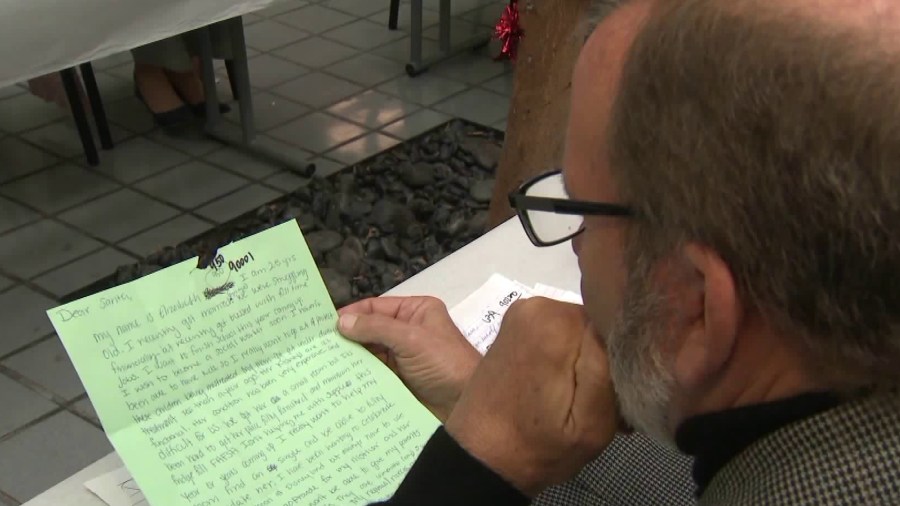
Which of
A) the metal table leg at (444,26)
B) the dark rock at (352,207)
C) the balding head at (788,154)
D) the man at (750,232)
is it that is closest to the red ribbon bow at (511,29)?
the dark rock at (352,207)

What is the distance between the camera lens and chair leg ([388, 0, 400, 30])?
3.77m

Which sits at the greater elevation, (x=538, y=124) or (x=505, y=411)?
(x=505, y=411)

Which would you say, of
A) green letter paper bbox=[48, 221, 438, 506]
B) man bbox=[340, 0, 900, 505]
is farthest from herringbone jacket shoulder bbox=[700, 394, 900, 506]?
green letter paper bbox=[48, 221, 438, 506]

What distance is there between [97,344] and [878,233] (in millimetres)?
575

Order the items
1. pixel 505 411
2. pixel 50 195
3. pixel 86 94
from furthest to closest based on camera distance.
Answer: pixel 86 94, pixel 50 195, pixel 505 411

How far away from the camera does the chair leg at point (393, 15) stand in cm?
377

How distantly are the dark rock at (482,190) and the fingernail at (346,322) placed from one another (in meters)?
1.82

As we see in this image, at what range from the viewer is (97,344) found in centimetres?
73

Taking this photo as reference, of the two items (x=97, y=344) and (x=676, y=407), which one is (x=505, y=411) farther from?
(x=97, y=344)

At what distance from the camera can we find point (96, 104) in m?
2.71

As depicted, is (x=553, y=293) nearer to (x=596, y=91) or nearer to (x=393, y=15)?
(x=596, y=91)

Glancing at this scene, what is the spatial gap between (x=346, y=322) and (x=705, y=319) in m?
0.44

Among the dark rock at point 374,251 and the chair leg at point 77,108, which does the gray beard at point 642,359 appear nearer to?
the dark rock at point 374,251

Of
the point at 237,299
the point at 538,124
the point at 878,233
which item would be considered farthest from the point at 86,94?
the point at 878,233
